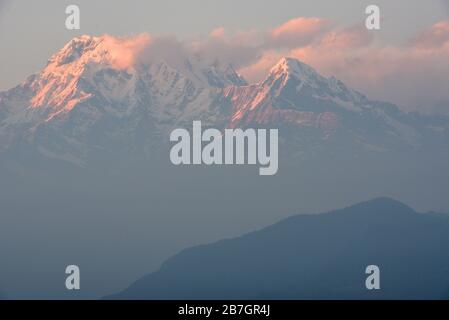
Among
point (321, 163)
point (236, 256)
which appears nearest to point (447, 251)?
point (321, 163)

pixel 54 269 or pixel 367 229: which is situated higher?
pixel 367 229

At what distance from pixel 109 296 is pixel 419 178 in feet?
172

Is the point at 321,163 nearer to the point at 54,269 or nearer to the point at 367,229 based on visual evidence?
the point at 367,229

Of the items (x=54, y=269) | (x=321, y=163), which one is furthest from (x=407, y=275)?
(x=54, y=269)

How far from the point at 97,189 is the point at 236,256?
77.7 feet

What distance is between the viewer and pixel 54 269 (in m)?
147

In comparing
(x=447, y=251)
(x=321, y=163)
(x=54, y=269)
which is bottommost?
(x=54, y=269)

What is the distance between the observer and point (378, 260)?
7441 inches
